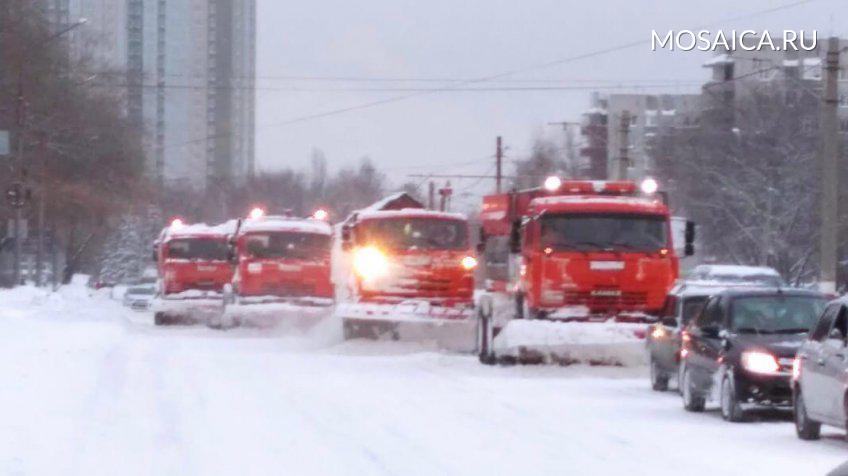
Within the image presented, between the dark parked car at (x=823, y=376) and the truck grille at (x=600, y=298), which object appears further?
the truck grille at (x=600, y=298)

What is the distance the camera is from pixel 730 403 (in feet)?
58.5

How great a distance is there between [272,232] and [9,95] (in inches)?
805

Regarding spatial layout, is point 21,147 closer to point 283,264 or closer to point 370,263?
point 283,264

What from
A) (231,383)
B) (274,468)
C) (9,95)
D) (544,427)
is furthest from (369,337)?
(9,95)

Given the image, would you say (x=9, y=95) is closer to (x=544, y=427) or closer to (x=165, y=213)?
(x=544, y=427)

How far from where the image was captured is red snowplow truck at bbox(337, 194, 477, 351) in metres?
30.2

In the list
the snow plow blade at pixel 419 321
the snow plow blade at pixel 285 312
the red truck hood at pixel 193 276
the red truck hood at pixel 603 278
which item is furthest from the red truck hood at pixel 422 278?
the red truck hood at pixel 193 276

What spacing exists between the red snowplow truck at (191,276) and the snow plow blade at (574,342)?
18.1m

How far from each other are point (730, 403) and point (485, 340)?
939 centimetres

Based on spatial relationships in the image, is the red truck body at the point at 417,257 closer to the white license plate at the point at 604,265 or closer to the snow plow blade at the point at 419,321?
the snow plow blade at the point at 419,321

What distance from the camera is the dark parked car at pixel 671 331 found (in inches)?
848

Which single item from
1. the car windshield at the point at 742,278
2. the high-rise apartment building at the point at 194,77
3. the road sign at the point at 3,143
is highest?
the high-rise apartment building at the point at 194,77

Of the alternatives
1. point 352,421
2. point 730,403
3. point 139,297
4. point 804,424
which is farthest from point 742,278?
point 139,297

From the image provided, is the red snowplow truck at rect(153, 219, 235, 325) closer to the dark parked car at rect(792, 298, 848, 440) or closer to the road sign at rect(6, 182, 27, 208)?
the road sign at rect(6, 182, 27, 208)
